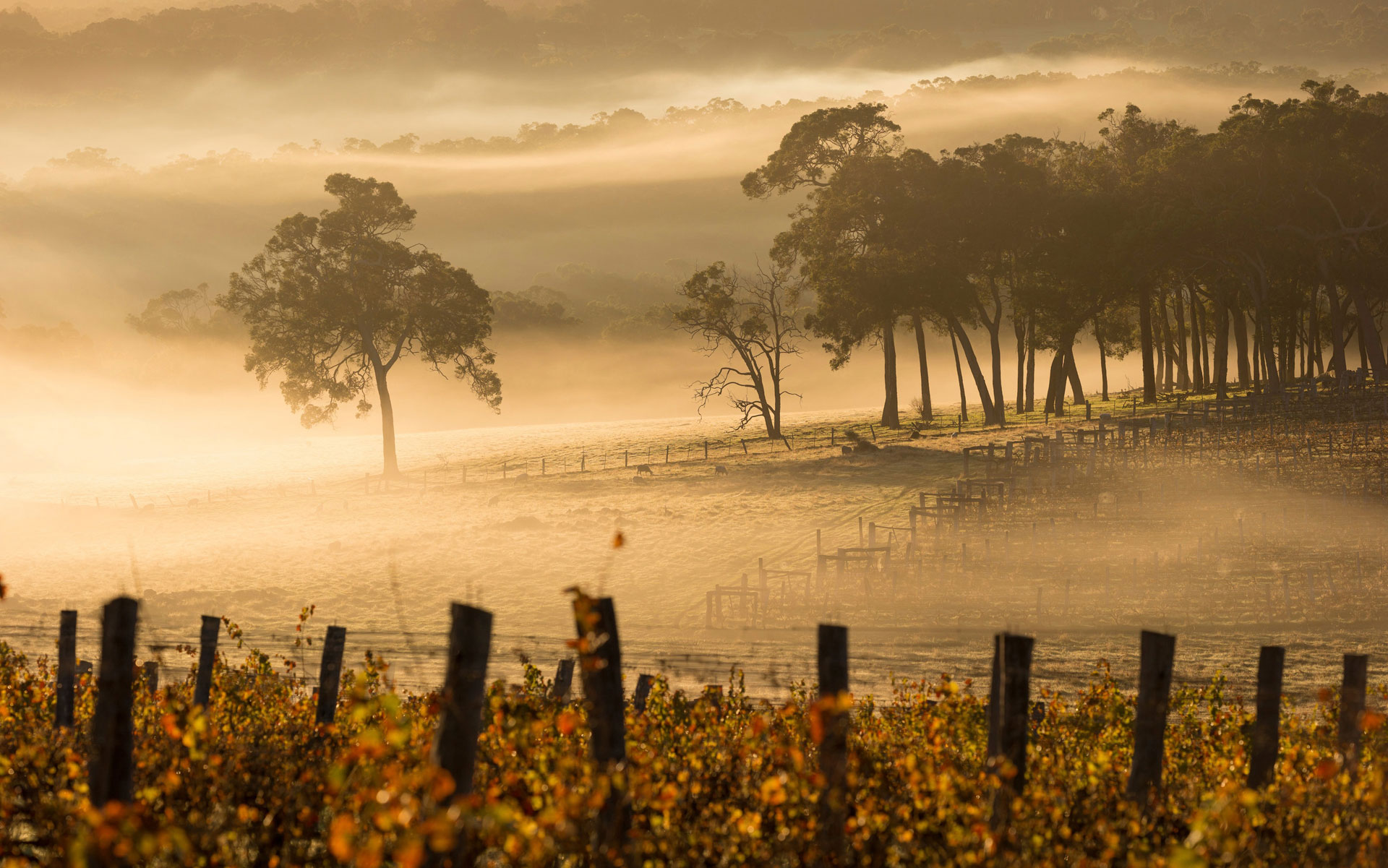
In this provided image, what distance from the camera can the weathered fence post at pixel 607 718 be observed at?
676 cm

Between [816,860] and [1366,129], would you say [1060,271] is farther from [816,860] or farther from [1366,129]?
[816,860]

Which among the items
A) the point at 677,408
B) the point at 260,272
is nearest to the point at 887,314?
the point at 260,272

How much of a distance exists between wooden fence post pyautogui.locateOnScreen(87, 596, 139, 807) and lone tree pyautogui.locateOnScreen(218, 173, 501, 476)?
49285mm

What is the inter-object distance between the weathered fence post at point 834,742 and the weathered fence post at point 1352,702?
14.7ft

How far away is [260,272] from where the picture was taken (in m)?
57.3

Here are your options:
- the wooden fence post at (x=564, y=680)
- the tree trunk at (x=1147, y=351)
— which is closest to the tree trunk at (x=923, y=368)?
the tree trunk at (x=1147, y=351)

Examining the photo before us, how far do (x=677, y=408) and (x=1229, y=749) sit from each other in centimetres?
15270

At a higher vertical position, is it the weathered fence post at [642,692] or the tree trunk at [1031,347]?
the tree trunk at [1031,347]

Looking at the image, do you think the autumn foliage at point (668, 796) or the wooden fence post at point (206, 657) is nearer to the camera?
the autumn foliage at point (668, 796)

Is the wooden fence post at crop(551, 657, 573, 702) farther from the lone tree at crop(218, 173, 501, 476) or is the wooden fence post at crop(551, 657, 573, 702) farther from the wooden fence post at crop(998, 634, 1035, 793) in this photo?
the lone tree at crop(218, 173, 501, 476)

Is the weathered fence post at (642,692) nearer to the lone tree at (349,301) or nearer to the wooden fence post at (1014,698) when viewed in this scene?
the wooden fence post at (1014,698)

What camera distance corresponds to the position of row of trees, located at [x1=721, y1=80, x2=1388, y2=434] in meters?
52.6

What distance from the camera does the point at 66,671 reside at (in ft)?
39.4

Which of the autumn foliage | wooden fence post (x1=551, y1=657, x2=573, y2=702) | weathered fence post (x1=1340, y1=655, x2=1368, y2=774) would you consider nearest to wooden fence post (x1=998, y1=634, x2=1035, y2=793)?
the autumn foliage
